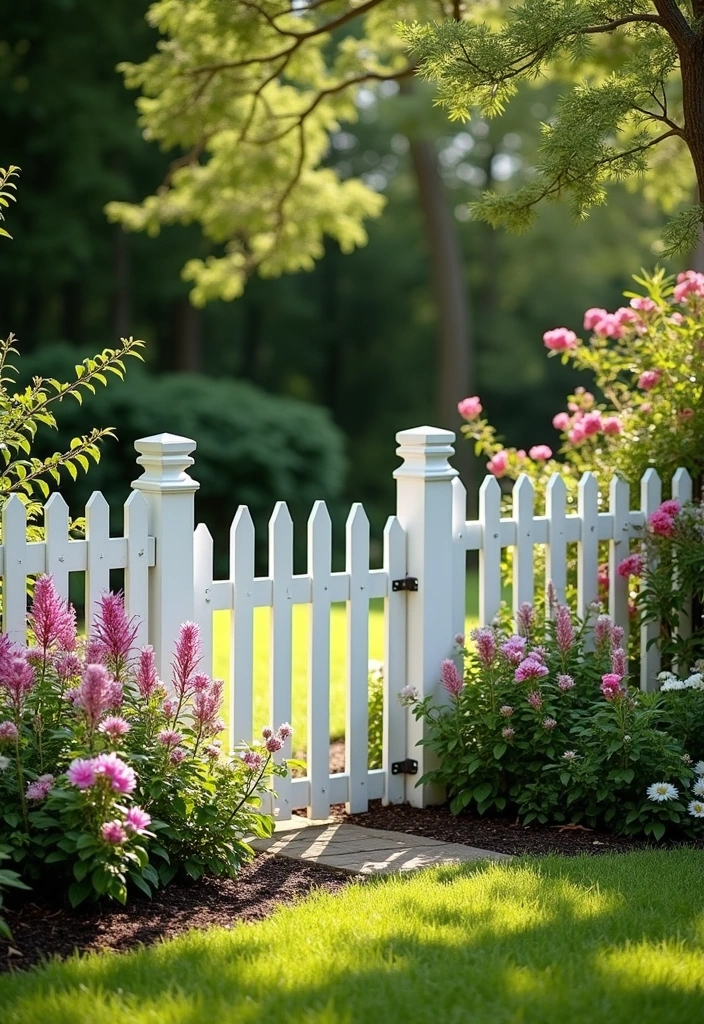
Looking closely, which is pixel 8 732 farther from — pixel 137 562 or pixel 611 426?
pixel 611 426

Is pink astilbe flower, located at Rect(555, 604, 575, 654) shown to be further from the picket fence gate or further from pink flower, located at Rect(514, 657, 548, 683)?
the picket fence gate

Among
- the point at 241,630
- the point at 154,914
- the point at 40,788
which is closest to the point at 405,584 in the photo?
the point at 241,630

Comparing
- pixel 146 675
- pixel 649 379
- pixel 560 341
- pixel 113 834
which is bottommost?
pixel 113 834

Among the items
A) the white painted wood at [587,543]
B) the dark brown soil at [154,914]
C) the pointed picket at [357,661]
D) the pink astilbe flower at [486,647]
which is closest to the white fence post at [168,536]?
the pointed picket at [357,661]

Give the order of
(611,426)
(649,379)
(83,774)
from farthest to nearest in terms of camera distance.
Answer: (611,426)
(649,379)
(83,774)

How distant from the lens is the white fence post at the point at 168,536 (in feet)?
15.3

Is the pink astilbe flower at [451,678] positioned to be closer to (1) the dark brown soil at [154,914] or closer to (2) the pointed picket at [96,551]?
(1) the dark brown soil at [154,914]

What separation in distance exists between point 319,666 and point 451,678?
540mm

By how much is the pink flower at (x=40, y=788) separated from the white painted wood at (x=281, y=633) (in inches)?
55.6

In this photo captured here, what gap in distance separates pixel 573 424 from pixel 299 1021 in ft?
14.4

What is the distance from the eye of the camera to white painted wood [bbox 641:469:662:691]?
19.9ft

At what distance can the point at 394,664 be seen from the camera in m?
5.39

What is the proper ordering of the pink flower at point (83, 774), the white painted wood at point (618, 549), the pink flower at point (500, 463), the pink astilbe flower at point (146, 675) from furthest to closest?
the pink flower at point (500, 463) → the white painted wood at point (618, 549) → the pink astilbe flower at point (146, 675) → the pink flower at point (83, 774)

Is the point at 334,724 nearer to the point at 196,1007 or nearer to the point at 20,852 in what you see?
the point at 20,852
